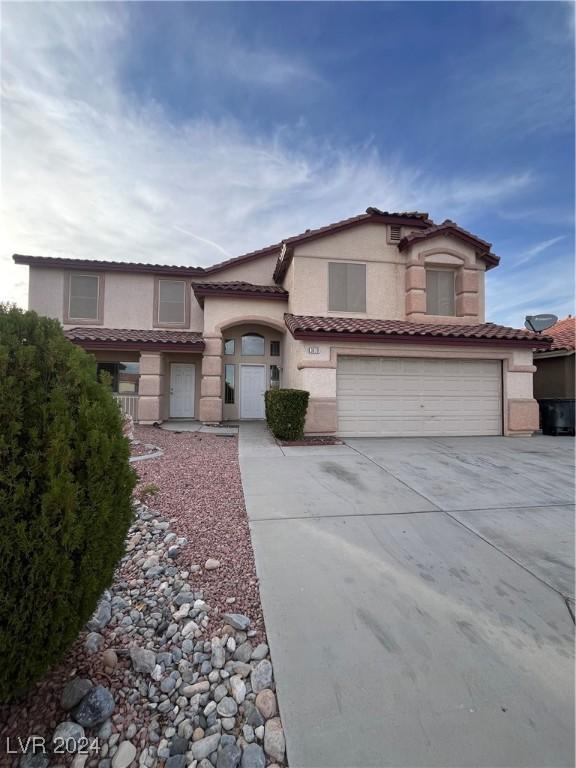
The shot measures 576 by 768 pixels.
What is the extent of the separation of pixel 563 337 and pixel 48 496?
18394 mm

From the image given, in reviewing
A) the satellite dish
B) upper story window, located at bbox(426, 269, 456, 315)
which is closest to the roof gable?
upper story window, located at bbox(426, 269, 456, 315)

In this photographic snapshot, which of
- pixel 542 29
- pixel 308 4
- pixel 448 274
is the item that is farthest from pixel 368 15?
pixel 448 274

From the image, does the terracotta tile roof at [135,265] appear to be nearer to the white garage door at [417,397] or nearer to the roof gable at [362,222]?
the roof gable at [362,222]

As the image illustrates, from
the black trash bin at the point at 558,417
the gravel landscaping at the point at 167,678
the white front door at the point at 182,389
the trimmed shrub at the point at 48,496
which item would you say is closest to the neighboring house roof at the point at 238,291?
the white front door at the point at 182,389

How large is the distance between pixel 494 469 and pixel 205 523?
19.2 ft

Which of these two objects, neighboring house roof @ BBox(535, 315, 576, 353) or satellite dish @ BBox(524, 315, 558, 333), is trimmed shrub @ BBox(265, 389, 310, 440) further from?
satellite dish @ BBox(524, 315, 558, 333)

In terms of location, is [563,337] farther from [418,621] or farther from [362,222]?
[418,621]

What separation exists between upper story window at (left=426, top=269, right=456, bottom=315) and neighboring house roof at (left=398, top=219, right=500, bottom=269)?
3.76 ft

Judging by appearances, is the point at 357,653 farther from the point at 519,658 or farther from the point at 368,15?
the point at 368,15

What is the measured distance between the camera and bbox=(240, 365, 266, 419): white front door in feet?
44.4

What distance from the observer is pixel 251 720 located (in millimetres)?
1676

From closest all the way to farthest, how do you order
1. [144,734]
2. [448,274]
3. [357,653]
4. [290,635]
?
[144,734], [357,653], [290,635], [448,274]

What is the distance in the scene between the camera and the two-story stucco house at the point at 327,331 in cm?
1006

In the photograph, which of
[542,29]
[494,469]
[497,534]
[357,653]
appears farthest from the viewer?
[542,29]
